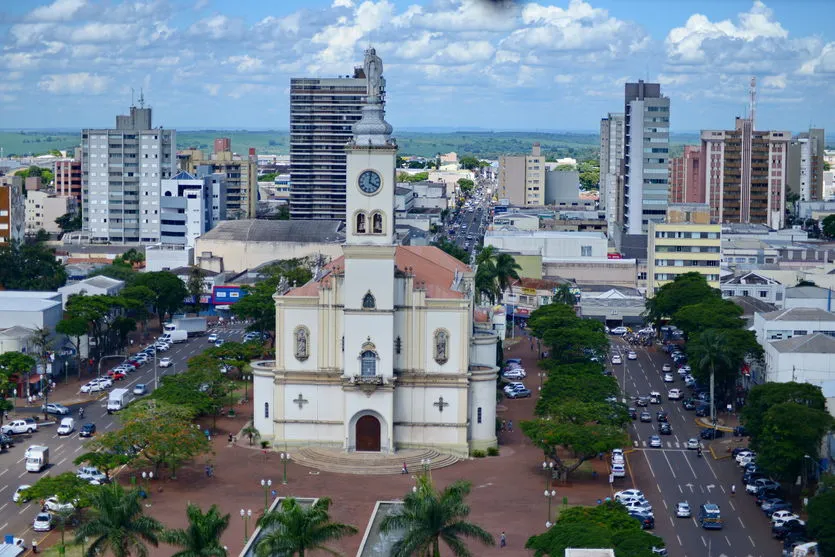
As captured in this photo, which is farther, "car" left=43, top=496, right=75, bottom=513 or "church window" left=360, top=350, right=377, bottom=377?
"church window" left=360, top=350, right=377, bottom=377

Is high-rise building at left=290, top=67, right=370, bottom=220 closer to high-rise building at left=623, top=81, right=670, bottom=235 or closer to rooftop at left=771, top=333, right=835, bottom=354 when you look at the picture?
high-rise building at left=623, top=81, right=670, bottom=235

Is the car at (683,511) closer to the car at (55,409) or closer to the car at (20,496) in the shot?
the car at (20,496)

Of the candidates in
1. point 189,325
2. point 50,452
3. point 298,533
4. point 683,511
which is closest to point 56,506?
point 50,452

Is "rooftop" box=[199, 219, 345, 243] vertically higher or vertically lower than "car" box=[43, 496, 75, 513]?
higher

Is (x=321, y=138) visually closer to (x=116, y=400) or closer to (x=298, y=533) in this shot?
(x=116, y=400)

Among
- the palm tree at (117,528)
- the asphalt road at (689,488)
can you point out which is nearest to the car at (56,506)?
the palm tree at (117,528)

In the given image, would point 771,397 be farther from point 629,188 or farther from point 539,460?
point 629,188

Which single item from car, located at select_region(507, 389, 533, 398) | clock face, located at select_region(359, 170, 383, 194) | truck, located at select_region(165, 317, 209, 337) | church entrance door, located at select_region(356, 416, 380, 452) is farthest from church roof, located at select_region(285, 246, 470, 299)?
truck, located at select_region(165, 317, 209, 337)

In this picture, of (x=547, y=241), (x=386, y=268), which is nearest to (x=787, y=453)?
(x=386, y=268)
